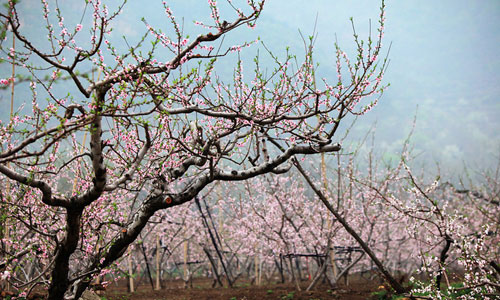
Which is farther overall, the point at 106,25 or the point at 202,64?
the point at 202,64

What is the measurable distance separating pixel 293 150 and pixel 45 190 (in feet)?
10.1

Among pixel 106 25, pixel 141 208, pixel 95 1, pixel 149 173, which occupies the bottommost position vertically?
pixel 141 208

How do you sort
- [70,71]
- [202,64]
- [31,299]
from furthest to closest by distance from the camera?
1. [31,299]
2. [202,64]
3. [70,71]

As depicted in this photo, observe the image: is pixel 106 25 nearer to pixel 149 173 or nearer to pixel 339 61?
pixel 149 173

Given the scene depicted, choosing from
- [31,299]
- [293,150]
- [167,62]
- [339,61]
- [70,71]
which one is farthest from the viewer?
[31,299]

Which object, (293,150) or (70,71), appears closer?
(70,71)

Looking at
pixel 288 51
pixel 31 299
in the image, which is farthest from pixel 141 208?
pixel 31 299

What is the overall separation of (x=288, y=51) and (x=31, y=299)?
6475mm

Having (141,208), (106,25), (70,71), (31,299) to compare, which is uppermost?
(106,25)

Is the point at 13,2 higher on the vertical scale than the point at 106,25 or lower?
lower

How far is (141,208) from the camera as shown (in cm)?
447

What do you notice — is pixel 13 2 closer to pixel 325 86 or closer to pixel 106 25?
pixel 106 25

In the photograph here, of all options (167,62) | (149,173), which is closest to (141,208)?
(149,173)

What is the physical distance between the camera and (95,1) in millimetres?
3686
